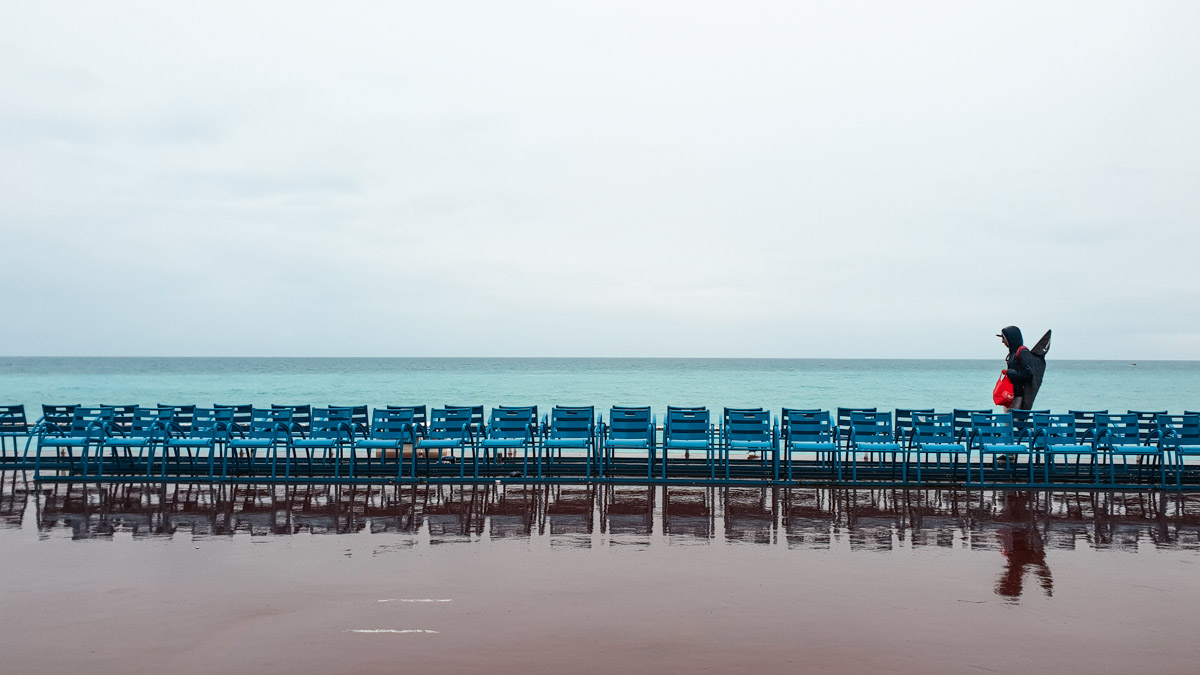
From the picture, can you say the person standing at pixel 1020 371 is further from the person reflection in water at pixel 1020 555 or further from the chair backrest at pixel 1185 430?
the person reflection in water at pixel 1020 555

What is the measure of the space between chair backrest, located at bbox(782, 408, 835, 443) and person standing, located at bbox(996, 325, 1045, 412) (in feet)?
11.6

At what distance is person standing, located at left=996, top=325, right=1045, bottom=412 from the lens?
1236 centimetres

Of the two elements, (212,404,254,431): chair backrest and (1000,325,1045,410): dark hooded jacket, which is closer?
(212,404,254,431): chair backrest

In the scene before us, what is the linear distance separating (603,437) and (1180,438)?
770 cm

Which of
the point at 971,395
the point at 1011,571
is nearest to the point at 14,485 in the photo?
the point at 1011,571

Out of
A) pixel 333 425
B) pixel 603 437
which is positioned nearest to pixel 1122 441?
pixel 603 437

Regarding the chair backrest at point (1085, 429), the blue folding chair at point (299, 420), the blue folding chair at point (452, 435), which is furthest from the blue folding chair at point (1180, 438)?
the blue folding chair at point (299, 420)

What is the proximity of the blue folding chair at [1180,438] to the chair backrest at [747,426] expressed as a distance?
5028 mm

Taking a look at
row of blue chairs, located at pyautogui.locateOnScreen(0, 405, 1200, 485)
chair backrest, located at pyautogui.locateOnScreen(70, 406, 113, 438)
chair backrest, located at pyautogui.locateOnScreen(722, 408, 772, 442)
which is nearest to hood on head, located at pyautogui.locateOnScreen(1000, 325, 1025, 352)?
row of blue chairs, located at pyautogui.locateOnScreen(0, 405, 1200, 485)

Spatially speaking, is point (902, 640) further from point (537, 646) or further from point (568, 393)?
point (568, 393)

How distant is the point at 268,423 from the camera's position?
10781mm

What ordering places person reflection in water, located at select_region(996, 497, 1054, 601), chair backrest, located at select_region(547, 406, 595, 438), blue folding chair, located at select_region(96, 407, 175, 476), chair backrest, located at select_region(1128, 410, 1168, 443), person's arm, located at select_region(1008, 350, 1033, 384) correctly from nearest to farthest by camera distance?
person reflection in water, located at select_region(996, 497, 1054, 601) → blue folding chair, located at select_region(96, 407, 175, 476) → chair backrest, located at select_region(547, 406, 595, 438) → chair backrest, located at select_region(1128, 410, 1168, 443) → person's arm, located at select_region(1008, 350, 1033, 384)

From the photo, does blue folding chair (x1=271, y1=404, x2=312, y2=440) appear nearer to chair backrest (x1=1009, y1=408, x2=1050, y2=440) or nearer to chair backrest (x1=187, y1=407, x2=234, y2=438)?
chair backrest (x1=187, y1=407, x2=234, y2=438)

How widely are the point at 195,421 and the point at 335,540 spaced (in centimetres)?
456
